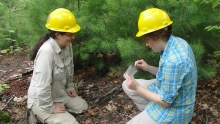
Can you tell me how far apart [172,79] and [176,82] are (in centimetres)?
4

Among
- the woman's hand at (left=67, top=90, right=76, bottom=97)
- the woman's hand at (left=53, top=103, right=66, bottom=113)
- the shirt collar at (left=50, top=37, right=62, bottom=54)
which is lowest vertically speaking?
the woman's hand at (left=67, top=90, right=76, bottom=97)

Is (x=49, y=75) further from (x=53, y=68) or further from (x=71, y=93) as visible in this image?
(x=71, y=93)

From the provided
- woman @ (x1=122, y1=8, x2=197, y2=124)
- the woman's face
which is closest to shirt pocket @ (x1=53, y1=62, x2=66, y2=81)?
the woman's face

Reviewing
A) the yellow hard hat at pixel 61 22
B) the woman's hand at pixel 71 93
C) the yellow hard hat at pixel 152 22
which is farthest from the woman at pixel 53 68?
the yellow hard hat at pixel 152 22

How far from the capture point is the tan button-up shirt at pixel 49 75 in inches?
102

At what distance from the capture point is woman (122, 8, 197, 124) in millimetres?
1910

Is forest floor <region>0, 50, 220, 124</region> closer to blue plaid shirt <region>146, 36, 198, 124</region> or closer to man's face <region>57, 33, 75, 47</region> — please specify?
blue plaid shirt <region>146, 36, 198, 124</region>

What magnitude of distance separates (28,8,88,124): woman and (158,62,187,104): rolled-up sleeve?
1.24m

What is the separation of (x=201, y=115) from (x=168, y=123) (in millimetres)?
→ 1023

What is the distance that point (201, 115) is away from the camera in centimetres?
300

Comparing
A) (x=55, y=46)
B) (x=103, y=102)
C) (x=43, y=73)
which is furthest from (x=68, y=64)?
(x=103, y=102)

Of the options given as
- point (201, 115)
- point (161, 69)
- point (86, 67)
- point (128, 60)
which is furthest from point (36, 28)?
point (201, 115)

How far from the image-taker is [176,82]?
1.92 metres

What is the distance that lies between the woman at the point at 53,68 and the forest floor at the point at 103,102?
1.48ft
